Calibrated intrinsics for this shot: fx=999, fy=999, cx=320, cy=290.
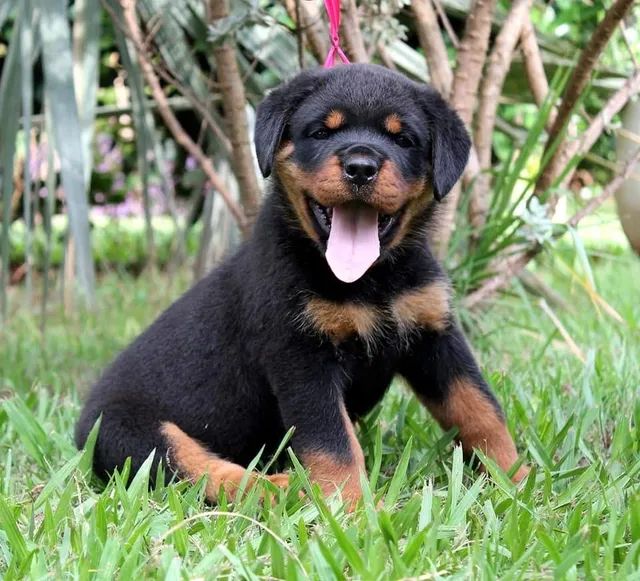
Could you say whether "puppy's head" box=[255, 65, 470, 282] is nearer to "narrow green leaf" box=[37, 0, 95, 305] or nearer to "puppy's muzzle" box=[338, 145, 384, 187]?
"puppy's muzzle" box=[338, 145, 384, 187]

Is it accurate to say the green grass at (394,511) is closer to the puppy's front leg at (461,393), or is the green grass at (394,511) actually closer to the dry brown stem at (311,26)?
the puppy's front leg at (461,393)

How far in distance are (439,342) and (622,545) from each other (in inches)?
34.9

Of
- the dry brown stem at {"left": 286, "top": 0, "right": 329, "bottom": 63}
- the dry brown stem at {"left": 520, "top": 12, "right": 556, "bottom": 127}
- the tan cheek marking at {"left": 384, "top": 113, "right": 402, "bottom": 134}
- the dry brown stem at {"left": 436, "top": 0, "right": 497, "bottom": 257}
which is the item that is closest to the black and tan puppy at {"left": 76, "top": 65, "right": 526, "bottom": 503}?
the tan cheek marking at {"left": 384, "top": 113, "right": 402, "bottom": 134}

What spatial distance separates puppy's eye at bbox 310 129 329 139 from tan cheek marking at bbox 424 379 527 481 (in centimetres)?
78

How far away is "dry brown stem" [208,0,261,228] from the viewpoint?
3811 millimetres

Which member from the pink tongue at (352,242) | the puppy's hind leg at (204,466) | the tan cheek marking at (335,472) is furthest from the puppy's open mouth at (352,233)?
the puppy's hind leg at (204,466)

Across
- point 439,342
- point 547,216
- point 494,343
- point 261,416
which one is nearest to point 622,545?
point 439,342

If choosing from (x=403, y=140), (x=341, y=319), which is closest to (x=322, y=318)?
(x=341, y=319)

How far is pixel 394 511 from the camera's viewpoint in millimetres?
2377

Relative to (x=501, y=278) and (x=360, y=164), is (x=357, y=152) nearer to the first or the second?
(x=360, y=164)

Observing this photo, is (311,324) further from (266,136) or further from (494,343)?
(494,343)

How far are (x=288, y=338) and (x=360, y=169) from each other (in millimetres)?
492

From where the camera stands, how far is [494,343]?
4.38 metres

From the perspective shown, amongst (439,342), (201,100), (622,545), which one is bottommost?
(622,545)
